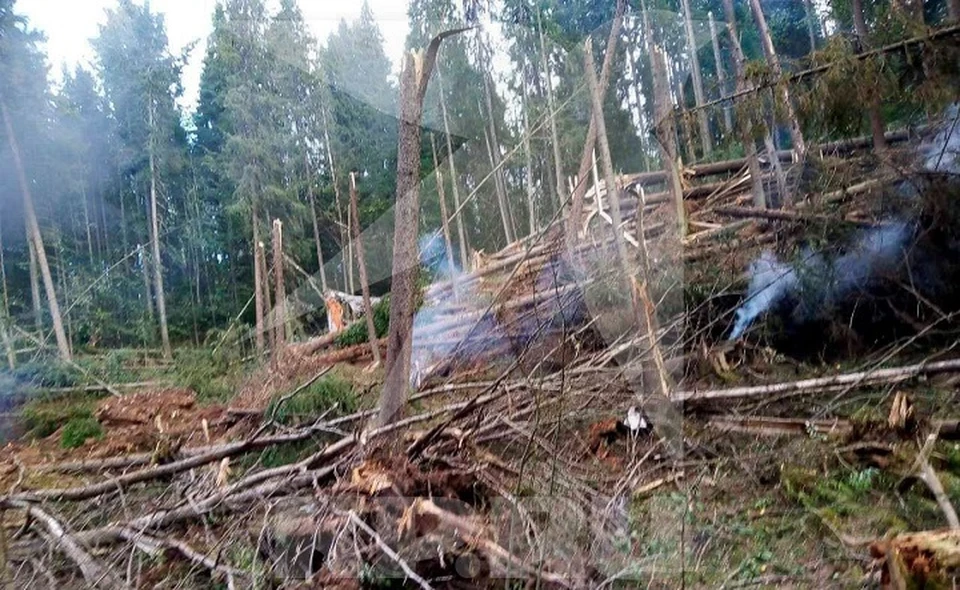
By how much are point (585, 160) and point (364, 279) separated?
1259 mm

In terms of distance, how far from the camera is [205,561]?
7.61ft

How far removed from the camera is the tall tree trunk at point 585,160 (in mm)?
3018

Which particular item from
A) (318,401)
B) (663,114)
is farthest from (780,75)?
(318,401)

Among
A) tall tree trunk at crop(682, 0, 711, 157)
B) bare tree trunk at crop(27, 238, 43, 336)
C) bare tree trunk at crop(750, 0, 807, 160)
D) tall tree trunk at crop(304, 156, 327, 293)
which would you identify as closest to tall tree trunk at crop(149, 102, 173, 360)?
bare tree trunk at crop(27, 238, 43, 336)

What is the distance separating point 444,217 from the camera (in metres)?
3.07

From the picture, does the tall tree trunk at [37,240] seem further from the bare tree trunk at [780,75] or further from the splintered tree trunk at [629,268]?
the bare tree trunk at [780,75]

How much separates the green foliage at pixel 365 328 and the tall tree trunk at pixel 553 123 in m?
0.99

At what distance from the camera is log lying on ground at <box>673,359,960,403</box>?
3.11m

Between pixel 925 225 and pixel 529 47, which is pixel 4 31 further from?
pixel 925 225

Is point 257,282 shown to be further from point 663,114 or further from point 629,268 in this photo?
point 663,114

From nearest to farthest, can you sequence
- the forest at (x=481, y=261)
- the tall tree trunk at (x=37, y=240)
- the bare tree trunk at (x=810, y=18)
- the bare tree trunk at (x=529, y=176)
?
the forest at (x=481, y=261)
the bare tree trunk at (x=529, y=176)
the tall tree trunk at (x=37, y=240)
the bare tree trunk at (x=810, y=18)

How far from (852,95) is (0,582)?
13.2 ft

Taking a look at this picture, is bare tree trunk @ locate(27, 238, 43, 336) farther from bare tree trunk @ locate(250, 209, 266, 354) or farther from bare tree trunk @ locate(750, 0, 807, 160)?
bare tree trunk @ locate(750, 0, 807, 160)

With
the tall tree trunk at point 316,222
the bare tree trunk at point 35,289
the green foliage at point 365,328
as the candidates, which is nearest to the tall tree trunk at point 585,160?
the green foliage at point 365,328
